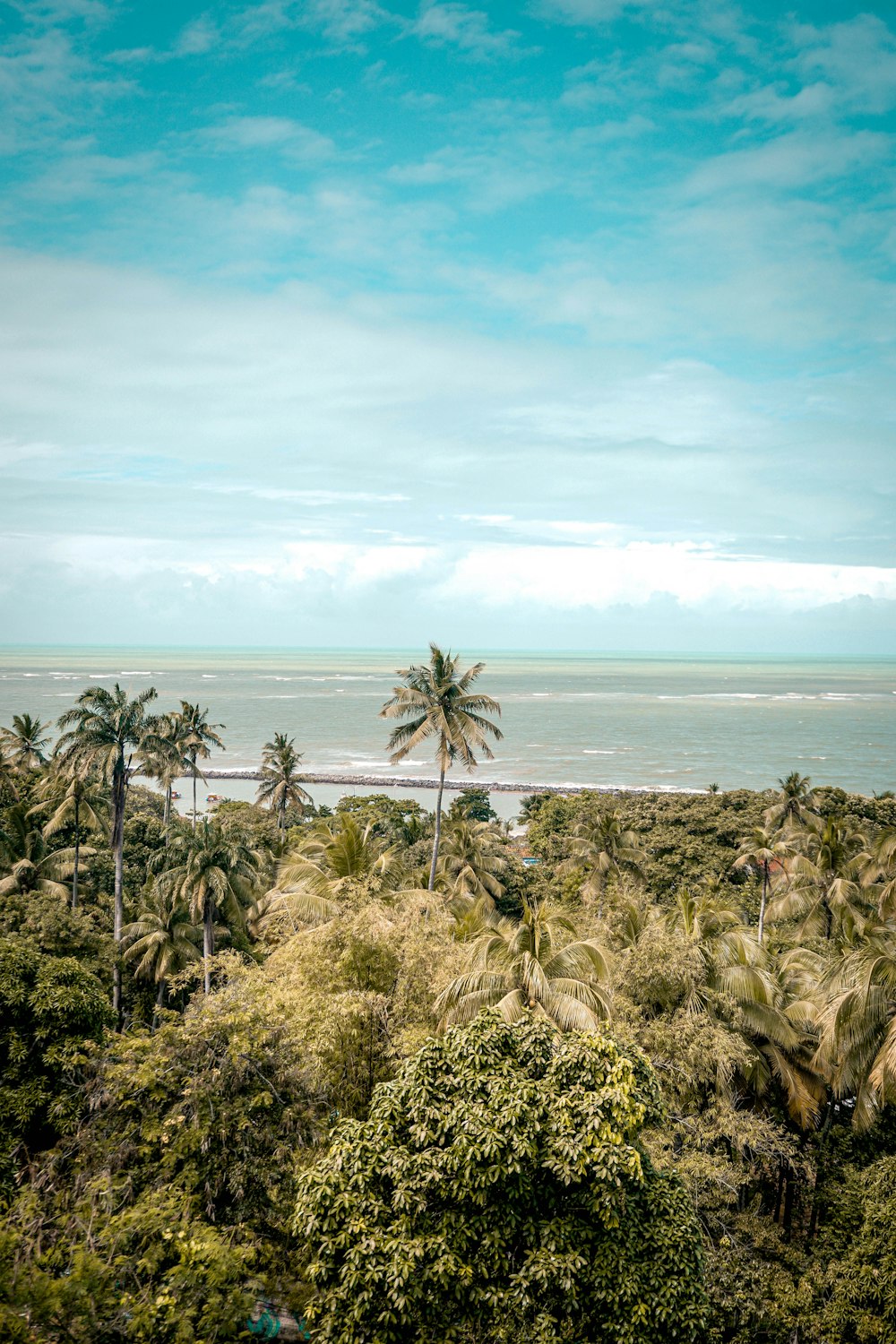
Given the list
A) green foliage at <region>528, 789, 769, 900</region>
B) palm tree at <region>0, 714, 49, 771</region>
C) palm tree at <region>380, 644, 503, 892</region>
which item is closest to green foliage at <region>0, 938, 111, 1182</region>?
palm tree at <region>380, 644, 503, 892</region>

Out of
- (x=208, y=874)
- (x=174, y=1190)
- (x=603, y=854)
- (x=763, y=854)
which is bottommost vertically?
(x=603, y=854)

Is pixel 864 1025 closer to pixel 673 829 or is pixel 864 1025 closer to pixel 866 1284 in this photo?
pixel 866 1284

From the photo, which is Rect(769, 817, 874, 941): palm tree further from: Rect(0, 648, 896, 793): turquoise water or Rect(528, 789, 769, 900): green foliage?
Rect(0, 648, 896, 793): turquoise water

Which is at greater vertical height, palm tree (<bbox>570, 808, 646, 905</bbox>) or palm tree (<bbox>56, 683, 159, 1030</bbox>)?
palm tree (<bbox>56, 683, 159, 1030</bbox>)

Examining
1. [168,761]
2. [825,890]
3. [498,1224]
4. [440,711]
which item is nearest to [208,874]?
[440,711]

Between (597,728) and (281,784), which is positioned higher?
(281,784)
